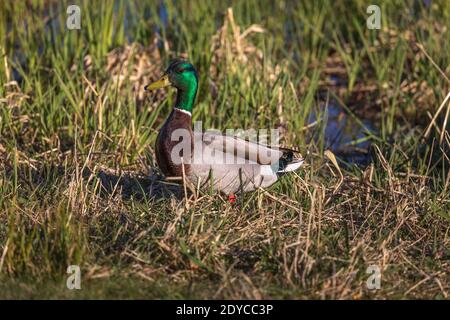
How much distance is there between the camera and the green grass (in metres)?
4.52

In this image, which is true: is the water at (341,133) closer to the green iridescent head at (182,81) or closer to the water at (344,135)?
the water at (344,135)

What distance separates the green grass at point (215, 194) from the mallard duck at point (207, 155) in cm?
12

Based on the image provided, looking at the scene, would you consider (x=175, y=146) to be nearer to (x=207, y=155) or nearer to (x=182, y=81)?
(x=207, y=155)

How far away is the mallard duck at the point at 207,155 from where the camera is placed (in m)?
5.54

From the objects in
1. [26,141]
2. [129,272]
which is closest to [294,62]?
[26,141]

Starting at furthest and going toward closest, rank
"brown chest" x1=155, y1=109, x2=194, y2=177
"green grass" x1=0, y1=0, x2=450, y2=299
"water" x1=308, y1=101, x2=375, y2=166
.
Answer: "water" x1=308, y1=101, x2=375, y2=166, "brown chest" x1=155, y1=109, x2=194, y2=177, "green grass" x1=0, y1=0, x2=450, y2=299

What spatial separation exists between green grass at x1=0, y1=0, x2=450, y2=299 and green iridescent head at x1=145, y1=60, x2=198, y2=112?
0.54 meters

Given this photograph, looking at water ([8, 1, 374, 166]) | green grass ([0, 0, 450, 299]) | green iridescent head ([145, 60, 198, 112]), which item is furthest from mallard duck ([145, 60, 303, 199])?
water ([8, 1, 374, 166])

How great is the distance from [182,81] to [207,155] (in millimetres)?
555

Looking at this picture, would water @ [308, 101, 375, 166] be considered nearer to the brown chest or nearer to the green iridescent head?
the green iridescent head

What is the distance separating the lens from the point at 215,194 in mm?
5598

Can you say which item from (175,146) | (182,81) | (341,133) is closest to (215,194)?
(175,146)

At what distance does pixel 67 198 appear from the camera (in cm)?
529
